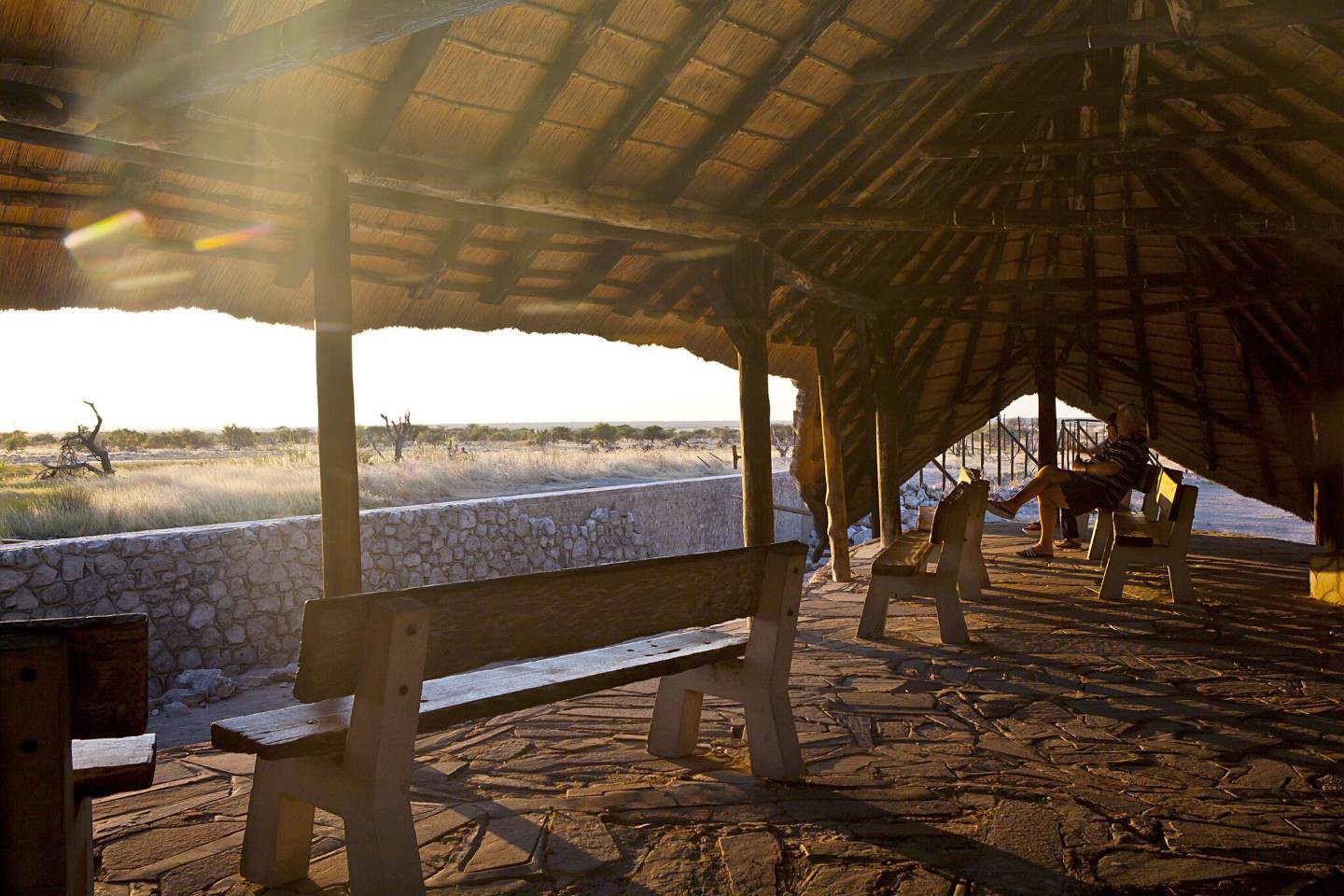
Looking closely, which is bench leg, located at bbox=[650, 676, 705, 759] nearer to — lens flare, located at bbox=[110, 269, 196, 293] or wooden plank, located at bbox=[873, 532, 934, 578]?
wooden plank, located at bbox=[873, 532, 934, 578]

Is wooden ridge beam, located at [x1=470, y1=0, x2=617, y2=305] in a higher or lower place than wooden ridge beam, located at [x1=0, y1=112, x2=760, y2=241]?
higher

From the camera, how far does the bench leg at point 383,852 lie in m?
2.43

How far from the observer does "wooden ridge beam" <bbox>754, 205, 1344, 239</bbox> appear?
23.8 ft

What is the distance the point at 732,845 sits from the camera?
2.96m

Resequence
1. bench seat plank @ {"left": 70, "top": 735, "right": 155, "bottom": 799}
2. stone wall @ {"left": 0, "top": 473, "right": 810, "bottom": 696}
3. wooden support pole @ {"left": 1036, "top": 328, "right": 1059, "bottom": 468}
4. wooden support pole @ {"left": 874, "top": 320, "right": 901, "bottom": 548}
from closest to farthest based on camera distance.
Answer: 1. bench seat plank @ {"left": 70, "top": 735, "right": 155, "bottom": 799}
2. stone wall @ {"left": 0, "top": 473, "right": 810, "bottom": 696}
3. wooden support pole @ {"left": 874, "top": 320, "right": 901, "bottom": 548}
4. wooden support pole @ {"left": 1036, "top": 328, "right": 1059, "bottom": 468}

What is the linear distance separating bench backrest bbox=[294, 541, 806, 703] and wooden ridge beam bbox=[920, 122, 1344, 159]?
534 cm

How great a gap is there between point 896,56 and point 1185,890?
15.8 feet

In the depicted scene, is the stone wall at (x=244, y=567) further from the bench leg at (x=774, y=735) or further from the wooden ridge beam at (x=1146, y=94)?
the wooden ridge beam at (x=1146, y=94)

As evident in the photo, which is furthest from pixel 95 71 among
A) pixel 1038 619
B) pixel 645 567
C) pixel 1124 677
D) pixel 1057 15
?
pixel 1057 15

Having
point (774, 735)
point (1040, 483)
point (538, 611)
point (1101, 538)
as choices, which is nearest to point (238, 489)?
point (1040, 483)

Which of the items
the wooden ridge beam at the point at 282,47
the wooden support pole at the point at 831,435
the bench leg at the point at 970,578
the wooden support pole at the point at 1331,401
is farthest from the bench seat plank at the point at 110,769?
the wooden support pole at the point at 1331,401

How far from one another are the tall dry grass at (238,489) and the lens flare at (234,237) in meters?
9.77

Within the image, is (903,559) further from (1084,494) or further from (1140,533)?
(1084,494)

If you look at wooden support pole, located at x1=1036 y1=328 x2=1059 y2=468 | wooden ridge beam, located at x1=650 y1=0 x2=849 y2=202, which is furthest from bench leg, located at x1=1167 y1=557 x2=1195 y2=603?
wooden support pole, located at x1=1036 y1=328 x2=1059 y2=468
